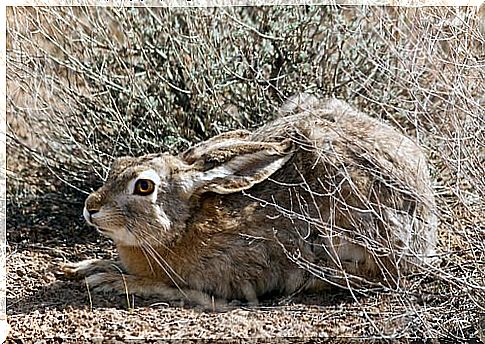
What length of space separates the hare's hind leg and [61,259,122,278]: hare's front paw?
6.7 inches

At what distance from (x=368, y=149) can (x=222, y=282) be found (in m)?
0.89

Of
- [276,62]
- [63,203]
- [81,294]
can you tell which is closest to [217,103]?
[276,62]

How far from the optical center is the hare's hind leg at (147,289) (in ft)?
14.6

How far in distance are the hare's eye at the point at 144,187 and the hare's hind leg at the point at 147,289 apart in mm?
411

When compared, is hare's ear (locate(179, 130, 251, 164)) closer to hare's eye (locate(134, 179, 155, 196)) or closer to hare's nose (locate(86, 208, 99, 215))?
hare's eye (locate(134, 179, 155, 196))

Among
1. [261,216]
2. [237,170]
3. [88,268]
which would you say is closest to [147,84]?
[88,268]

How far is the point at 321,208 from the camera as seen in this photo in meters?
4.51

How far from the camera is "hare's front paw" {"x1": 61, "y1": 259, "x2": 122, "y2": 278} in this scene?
4.80m

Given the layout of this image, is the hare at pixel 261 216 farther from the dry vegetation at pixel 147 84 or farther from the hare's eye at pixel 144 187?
the dry vegetation at pixel 147 84

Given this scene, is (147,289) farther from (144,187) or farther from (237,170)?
(237,170)

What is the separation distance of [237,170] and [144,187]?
16.6 inches

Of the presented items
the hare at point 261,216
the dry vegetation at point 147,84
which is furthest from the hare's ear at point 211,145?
the dry vegetation at point 147,84

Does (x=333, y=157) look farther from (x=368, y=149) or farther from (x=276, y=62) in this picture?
(x=276, y=62)

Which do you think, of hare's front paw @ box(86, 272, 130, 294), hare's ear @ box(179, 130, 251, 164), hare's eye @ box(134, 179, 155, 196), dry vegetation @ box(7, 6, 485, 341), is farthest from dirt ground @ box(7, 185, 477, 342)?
hare's ear @ box(179, 130, 251, 164)
